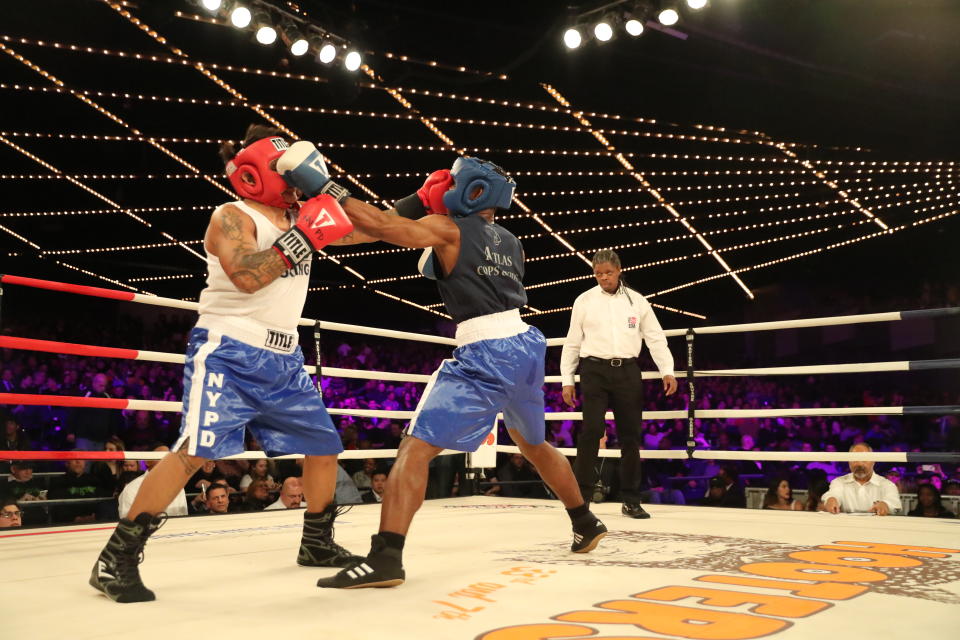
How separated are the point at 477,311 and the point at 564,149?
4.41m

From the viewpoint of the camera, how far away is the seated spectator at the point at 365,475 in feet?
20.8

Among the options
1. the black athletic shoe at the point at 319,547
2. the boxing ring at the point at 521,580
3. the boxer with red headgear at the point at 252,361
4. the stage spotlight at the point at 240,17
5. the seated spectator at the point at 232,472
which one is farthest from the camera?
the seated spectator at the point at 232,472

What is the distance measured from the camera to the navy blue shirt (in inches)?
95.6

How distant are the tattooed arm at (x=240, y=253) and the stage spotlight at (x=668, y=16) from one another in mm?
3974

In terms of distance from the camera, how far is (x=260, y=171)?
88.0 inches

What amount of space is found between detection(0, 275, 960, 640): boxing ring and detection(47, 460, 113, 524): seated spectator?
81.3 inches

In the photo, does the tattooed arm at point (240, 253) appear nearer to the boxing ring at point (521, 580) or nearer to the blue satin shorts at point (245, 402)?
the blue satin shorts at point (245, 402)

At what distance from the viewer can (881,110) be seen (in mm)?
6031

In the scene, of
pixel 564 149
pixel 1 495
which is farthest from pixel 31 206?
pixel 564 149

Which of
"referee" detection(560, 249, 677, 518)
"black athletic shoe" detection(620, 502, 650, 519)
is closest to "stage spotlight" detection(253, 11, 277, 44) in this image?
"referee" detection(560, 249, 677, 518)

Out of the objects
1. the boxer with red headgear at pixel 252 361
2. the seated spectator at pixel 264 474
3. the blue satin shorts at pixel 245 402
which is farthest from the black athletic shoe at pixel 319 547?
Result: the seated spectator at pixel 264 474

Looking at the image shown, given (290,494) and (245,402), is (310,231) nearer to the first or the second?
(245,402)

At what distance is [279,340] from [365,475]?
172 inches

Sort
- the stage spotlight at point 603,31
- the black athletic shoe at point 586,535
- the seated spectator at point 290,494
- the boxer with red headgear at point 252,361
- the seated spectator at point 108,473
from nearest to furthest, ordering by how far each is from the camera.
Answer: the boxer with red headgear at point 252,361 < the black athletic shoe at point 586,535 < the seated spectator at point 290,494 < the seated spectator at point 108,473 < the stage spotlight at point 603,31
